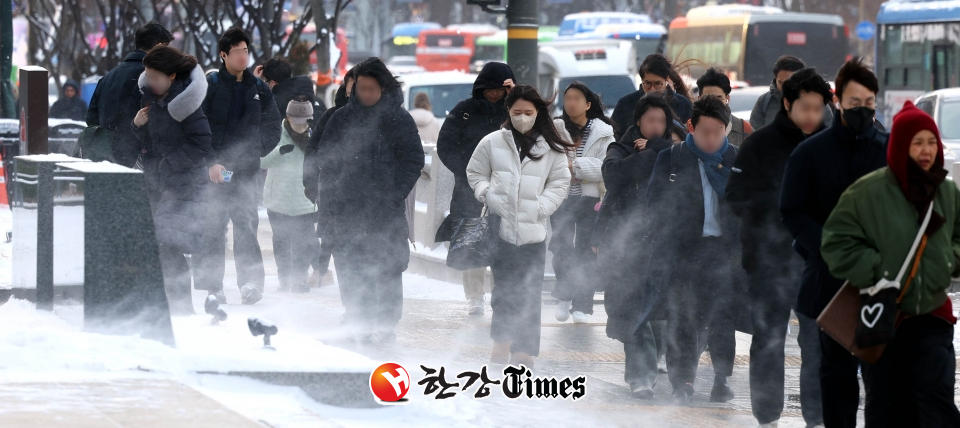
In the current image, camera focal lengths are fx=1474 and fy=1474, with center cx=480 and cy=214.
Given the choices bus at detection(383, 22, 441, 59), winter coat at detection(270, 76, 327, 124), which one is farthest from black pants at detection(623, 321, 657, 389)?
bus at detection(383, 22, 441, 59)

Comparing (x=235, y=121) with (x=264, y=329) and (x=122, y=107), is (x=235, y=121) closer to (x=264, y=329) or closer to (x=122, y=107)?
(x=122, y=107)

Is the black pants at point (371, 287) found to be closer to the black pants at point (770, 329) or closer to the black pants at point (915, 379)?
the black pants at point (770, 329)

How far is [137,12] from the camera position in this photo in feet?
73.2

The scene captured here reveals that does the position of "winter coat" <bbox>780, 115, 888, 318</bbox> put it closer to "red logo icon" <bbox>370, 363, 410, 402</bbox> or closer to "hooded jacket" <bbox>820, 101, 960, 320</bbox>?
"hooded jacket" <bbox>820, 101, 960, 320</bbox>

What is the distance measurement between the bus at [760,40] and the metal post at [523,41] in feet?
64.1

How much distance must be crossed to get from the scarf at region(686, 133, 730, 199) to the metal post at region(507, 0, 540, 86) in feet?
12.6

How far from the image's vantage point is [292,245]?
10914 millimetres

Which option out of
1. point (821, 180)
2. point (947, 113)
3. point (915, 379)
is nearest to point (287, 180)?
point (821, 180)

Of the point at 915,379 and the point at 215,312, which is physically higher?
the point at 915,379

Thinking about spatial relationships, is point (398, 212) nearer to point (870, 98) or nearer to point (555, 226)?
point (555, 226)

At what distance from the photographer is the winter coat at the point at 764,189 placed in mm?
6199

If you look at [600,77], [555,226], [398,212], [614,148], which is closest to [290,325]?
[398,212]

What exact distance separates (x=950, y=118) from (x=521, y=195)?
437 inches

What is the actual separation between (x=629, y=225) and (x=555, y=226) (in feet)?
6.05
